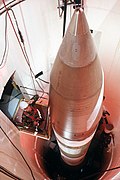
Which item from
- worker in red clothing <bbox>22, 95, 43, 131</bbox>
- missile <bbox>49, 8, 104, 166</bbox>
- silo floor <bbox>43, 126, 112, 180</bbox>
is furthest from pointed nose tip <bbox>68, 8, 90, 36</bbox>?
silo floor <bbox>43, 126, 112, 180</bbox>

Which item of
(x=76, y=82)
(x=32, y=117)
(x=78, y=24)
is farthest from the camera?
(x=32, y=117)

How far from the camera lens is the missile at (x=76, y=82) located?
1.15m

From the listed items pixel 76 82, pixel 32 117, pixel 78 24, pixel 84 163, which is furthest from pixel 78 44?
pixel 84 163

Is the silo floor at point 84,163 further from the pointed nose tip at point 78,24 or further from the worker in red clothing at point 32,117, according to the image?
the pointed nose tip at point 78,24

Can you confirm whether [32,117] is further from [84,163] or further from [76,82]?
[84,163]

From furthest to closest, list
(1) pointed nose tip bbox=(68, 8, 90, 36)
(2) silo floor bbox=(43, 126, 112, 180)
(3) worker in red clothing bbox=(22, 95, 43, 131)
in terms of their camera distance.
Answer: (2) silo floor bbox=(43, 126, 112, 180) < (3) worker in red clothing bbox=(22, 95, 43, 131) < (1) pointed nose tip bbox=(68, 8, 90, 36)

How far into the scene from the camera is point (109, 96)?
277 centimetres

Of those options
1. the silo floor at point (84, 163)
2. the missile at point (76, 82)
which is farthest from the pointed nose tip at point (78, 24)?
the silo floor at point (84, 163)

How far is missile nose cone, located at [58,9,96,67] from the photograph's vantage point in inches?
44.1

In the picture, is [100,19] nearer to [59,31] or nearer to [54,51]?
[59,31]

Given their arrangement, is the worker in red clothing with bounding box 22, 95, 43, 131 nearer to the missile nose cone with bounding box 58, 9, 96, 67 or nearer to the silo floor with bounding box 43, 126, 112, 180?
the missile nose cone with bounding box 58, 9, 96, 67

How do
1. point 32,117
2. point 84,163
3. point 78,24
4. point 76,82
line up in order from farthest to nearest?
1. point 84,163
2. point 32,117
3. point 76,82
4. point 78,24

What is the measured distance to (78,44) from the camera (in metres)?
1.15

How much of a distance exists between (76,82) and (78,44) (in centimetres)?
22
